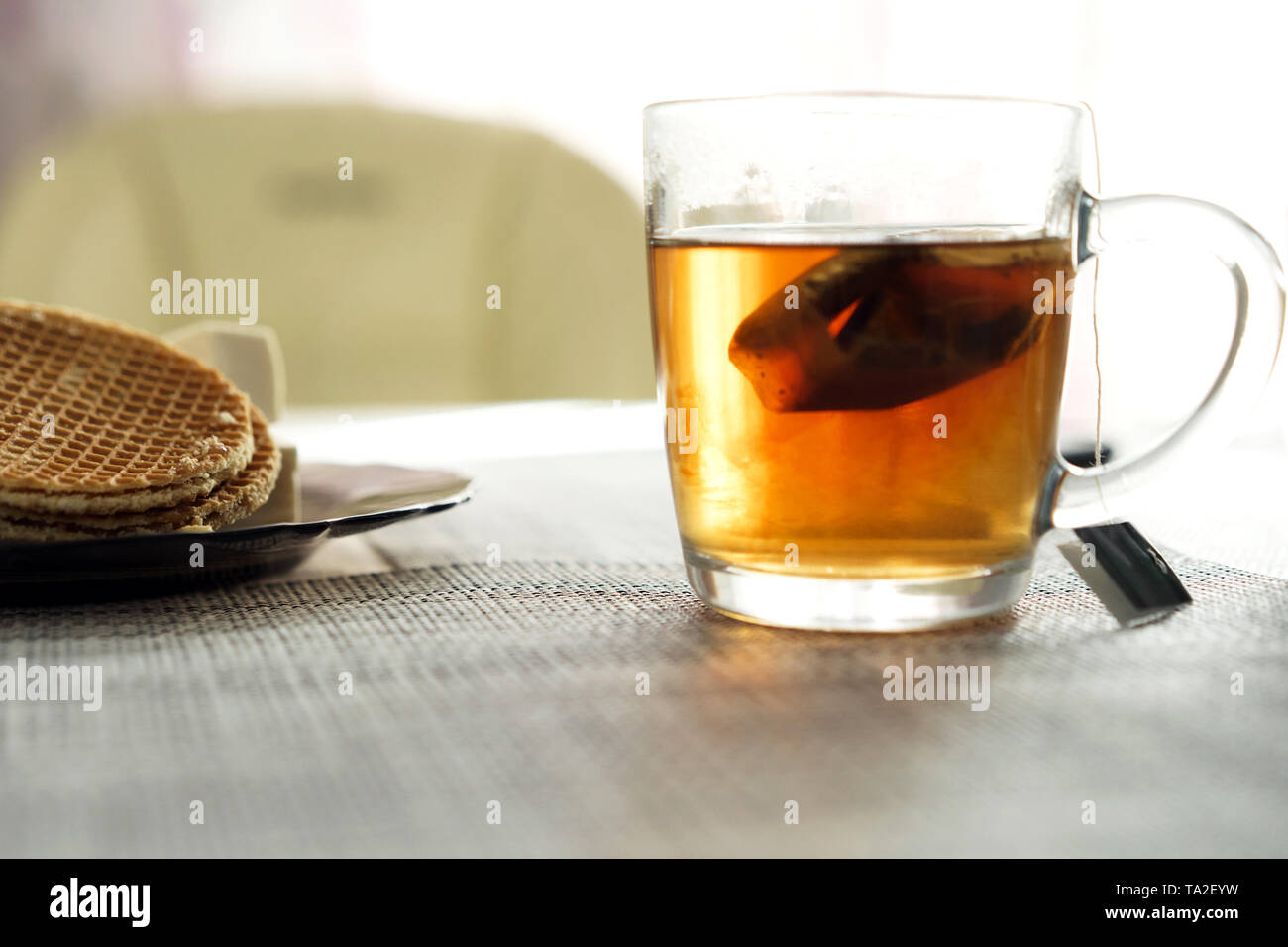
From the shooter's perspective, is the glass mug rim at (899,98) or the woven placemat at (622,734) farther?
the glass mug rim at (899,98)

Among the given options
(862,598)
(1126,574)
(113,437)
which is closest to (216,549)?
(113,437)

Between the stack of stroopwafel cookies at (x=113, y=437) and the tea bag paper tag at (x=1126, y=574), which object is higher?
the stack of stroopwafel cookies at (x=113, y=437)

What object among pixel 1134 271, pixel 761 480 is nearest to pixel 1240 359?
pixel 761 480

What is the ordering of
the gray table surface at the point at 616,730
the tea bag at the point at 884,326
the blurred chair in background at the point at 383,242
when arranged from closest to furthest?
the gray table surface at the point at 616,730
the tea bag at the point at 884,326
the blurred chair in background at the point at 383,242

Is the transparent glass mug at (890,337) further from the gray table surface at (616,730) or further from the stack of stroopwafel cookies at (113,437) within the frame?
the stack of stroopwafel cookies at (113,437)

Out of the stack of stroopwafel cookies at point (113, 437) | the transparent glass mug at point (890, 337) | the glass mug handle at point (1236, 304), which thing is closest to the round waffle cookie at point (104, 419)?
the stack of stroopwafel cookies at point (113, 437)

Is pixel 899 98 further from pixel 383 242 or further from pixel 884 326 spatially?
pixel 383 242

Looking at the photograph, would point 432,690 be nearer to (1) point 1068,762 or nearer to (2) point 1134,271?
(1) point 1068,762

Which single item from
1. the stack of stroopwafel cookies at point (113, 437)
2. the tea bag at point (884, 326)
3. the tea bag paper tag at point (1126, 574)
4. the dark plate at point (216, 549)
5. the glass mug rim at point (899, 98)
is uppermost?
the glass mug rim at point (899, 98)
